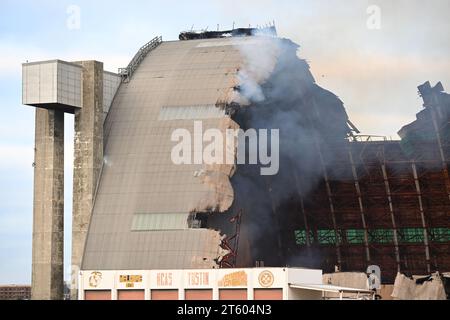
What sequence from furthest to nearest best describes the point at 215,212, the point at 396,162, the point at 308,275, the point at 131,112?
the point at 396,162 < the point at 131,112 < the point at 215,212 < the point at 308,275

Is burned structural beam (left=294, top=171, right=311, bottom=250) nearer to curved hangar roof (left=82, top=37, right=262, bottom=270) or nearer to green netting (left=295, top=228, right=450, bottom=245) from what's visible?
green netting (left=295, top=228, right=450, bottom=245)

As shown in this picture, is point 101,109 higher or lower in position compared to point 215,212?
higher

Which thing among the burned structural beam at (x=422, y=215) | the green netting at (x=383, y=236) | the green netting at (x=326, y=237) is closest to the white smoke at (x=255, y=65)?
the burned structural beam at (x=422, y=215)

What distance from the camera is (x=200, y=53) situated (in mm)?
124688

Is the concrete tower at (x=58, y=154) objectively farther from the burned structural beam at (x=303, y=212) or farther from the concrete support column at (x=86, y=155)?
the burned structural beam at (x=303, y=212)

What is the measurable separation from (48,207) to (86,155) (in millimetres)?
6492

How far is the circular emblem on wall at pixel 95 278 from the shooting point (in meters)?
105

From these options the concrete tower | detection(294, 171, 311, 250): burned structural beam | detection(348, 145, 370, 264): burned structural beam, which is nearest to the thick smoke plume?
detection(294, 171, 311, 250): burned structural beam

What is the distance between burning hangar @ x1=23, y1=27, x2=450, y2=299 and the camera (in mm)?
111812

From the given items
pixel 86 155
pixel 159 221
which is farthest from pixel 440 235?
pixel 86 155

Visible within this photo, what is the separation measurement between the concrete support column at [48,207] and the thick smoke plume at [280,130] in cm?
1522
